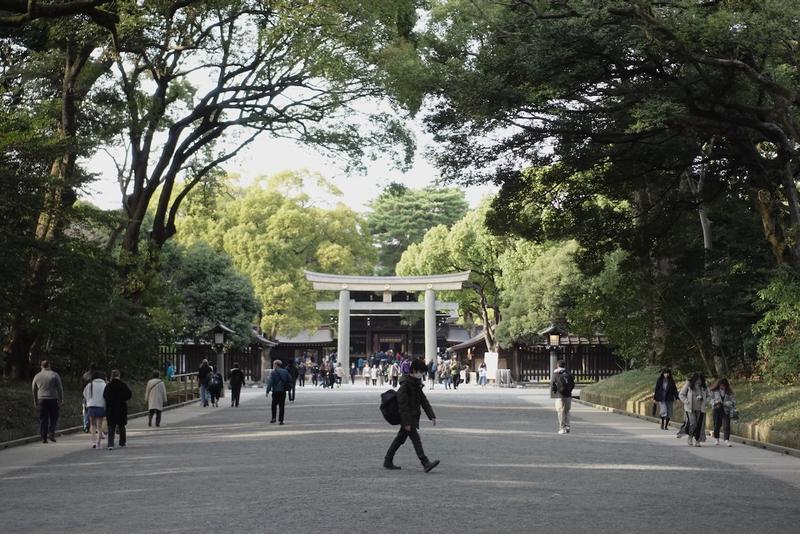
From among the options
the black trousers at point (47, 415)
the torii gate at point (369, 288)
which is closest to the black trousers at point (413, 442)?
the black trousers at point (47, 415)

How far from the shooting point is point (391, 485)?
42.2ft

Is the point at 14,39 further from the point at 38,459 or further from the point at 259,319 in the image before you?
the point at 259,319

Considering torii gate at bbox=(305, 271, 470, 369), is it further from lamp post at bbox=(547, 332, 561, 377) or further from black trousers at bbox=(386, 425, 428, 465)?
black trousers at bbox=(386, 425, 428, 465)

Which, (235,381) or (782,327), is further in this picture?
(235,381)

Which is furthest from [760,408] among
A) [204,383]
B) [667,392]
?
[204,383]

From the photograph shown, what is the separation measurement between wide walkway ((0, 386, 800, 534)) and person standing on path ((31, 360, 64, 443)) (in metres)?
0.48

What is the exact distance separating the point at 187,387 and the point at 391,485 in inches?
1210

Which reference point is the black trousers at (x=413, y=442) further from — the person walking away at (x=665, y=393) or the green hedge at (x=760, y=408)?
the person walking away at (x=665, y=393)

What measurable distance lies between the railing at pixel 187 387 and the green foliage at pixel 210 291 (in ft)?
34.1

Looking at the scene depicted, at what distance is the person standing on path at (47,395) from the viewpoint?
19.7 metres

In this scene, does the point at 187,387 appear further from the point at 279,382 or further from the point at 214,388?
the point at 279,382

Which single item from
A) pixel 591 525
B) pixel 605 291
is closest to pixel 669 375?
pixel 605 291

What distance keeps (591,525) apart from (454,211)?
85.4 m

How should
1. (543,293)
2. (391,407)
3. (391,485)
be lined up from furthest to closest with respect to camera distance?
1. (543,293)
2. (391,407)
3. (391,485)
